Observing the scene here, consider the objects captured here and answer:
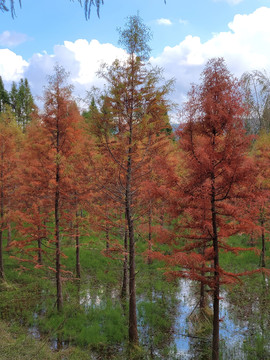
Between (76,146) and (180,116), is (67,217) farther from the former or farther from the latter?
(180,116)

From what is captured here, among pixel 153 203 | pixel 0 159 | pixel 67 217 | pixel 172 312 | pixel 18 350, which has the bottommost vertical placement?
pixel 172 312

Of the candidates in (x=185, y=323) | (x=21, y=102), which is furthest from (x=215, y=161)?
(x=21, y=102)

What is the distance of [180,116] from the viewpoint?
842cm

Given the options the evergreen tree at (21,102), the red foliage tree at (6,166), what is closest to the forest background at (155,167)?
the red foliage tree at (6,166)

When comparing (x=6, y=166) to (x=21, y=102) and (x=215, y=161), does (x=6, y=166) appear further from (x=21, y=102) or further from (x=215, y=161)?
(x=21, y=102)

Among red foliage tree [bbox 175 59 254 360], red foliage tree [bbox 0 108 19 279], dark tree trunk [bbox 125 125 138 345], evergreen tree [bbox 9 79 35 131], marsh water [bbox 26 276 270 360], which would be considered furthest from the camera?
evergreen tree [bbox 9 79 35 131]

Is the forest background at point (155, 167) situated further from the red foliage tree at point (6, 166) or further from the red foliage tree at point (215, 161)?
the red foliage tree at point (6, 166)

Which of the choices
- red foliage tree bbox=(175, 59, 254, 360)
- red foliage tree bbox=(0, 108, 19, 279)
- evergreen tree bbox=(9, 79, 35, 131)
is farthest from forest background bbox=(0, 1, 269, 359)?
evergreen tree bbox=(9, 79, 35, 131)

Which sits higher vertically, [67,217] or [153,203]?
[153,203]

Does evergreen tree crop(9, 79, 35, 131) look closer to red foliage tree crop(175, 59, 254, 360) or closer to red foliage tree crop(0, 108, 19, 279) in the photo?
red foliage tree crop(0, 108, 19, 279)

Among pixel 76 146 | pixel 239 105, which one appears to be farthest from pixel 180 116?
pixel 76 146

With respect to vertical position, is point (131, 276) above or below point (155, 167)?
below

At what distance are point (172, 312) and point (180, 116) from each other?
32.3 ft

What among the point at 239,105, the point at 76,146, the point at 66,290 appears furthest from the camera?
the point at 66,290
